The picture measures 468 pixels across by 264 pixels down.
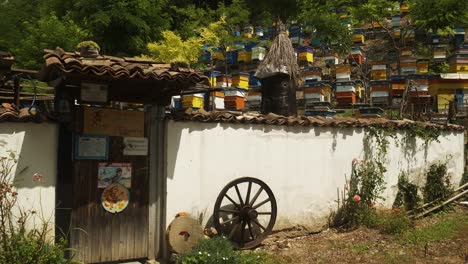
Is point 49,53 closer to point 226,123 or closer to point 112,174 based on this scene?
point 112,174

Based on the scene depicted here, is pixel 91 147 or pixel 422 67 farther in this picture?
pixel 422 67

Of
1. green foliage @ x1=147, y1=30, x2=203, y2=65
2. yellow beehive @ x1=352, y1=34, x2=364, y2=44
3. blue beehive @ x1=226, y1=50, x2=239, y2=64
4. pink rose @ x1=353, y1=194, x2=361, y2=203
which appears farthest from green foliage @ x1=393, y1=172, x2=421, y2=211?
yellow beehive @ x1=352, y1=34, x2=364, y2=44

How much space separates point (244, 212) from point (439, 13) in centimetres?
1317

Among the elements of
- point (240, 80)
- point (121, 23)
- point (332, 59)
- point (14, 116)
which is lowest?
point (14, 116)

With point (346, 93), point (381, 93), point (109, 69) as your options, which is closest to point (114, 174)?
point (109, 69)

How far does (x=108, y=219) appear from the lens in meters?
6.30

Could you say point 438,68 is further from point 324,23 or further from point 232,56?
point 232,56

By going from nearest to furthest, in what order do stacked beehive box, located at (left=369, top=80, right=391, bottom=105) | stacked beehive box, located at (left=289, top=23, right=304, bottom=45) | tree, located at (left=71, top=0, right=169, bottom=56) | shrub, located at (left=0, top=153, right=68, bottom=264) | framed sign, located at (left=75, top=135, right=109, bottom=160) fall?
shrub, located at (left=0, top=153, right=68, bottom=264) < framed sign, located at (left=75, top=135, right=109, bottom=160) < tree, located at (left=71, top=0, right=169, bottom=56) < stacked beehive box, located at (left=369, top=80, right=391, bottom=105) < stacked beehive box, located at (left=289, top=23, right=304, bottom=45)

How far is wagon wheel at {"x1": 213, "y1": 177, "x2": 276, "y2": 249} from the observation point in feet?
23.7

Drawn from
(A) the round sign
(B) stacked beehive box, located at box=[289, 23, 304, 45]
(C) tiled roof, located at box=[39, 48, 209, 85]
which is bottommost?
(A) the round sign

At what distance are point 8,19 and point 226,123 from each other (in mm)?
20965

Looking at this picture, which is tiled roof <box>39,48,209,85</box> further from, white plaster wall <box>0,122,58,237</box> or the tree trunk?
the tree trunk

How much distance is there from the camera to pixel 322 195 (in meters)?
8.71

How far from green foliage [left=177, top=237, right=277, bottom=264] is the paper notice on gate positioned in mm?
1565
